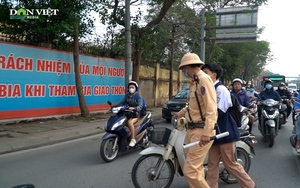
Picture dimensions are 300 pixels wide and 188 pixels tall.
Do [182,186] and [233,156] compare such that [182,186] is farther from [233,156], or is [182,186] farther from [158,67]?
[158,67]

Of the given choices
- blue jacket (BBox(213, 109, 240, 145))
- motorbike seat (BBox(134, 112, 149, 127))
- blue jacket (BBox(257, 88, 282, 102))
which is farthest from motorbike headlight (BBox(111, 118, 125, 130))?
blue jacket (BBox(257, 88, 282, 102))

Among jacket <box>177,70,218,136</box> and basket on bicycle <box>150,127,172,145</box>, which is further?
basket on bicycle <box>150,127,172,145</box>

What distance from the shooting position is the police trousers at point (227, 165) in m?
3.62

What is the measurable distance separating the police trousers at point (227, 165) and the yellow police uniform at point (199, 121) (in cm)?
52

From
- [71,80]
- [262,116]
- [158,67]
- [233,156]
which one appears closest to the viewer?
[233,156]

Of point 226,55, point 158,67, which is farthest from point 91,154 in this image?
point 226,55

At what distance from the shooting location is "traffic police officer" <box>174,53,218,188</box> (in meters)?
3.05

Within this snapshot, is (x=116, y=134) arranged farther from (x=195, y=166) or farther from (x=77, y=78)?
(x=77, y=78)

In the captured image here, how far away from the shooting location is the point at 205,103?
3.11 metres

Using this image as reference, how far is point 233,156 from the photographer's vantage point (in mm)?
3664

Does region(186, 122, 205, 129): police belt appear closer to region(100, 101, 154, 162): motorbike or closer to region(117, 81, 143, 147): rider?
region(100, 101, 154, 162): motorbike

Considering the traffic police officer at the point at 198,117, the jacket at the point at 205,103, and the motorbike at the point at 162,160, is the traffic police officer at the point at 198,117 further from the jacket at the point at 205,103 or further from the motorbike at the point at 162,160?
the motorbike at the point at 162,160

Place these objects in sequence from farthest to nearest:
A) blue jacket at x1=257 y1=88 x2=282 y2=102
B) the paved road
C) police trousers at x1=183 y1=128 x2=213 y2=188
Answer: blue jacket at x1=257 y1=88 x2=282 y2=102 → the paved road → police trousers at x1=183 y1=128 x2=213 y2=188

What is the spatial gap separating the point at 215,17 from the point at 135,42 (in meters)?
5.92
